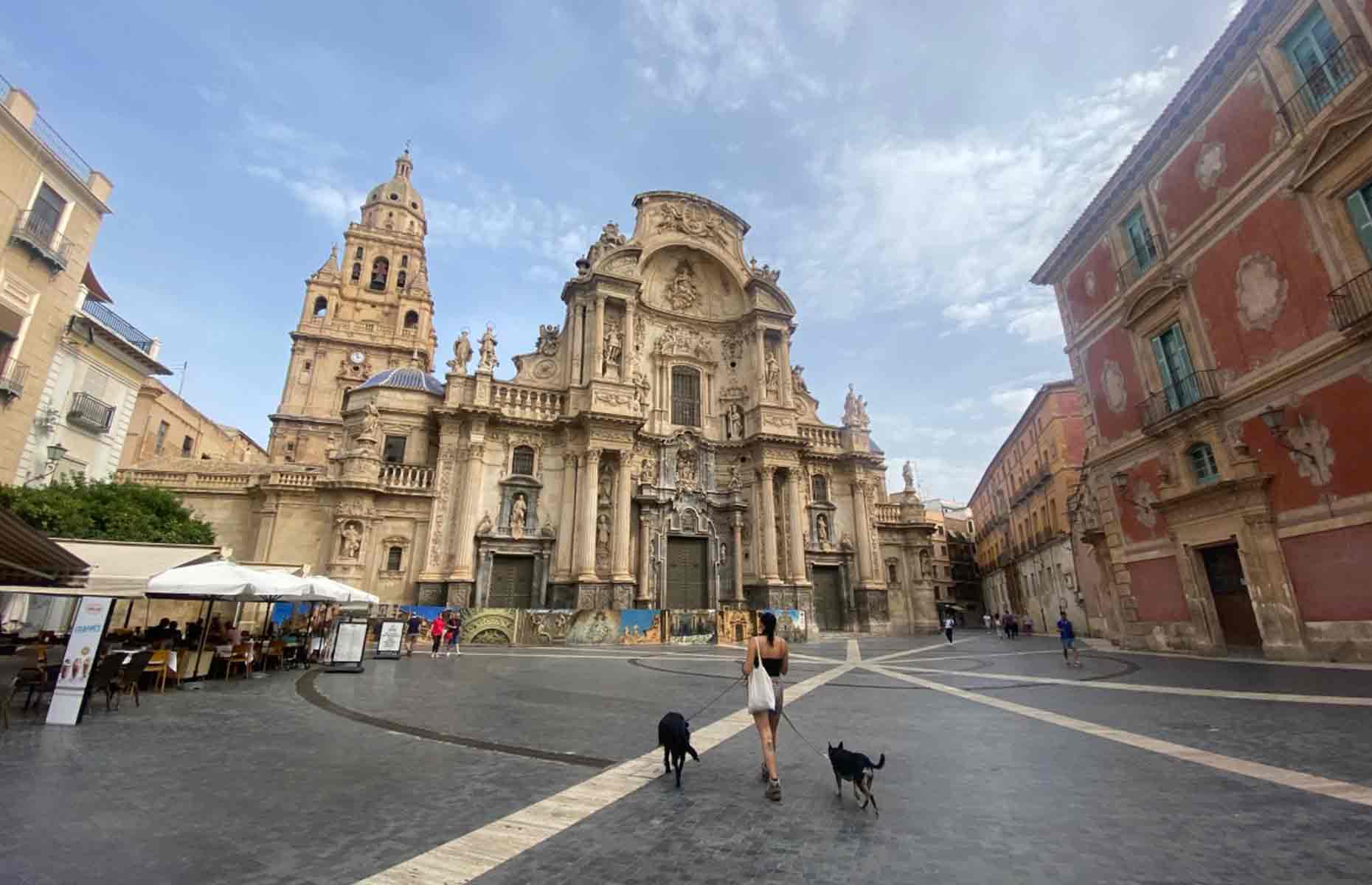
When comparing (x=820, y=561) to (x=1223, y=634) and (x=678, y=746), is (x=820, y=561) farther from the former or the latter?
(x=678, y=746)

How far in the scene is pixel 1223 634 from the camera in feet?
49.4

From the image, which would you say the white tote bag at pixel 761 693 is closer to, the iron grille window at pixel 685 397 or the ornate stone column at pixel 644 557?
the ornate stone column at pixel 644 557

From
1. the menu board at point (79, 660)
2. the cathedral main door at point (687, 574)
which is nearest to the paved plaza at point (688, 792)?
the menu board at point (79, 660)

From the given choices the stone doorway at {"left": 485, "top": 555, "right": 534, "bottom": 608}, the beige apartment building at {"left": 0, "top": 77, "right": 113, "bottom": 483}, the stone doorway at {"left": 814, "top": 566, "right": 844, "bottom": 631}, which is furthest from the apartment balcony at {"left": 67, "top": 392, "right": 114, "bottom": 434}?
the stone doorway at {"left": 814, "top": 566, "right": 844, "bottom": 631}

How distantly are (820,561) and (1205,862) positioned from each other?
92.1 ft

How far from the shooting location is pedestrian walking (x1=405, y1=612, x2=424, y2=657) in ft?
60.4

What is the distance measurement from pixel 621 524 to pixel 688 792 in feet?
70.9

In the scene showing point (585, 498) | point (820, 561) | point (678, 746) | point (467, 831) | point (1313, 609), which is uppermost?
point (585, 498)

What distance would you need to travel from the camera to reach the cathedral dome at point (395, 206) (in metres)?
51.7

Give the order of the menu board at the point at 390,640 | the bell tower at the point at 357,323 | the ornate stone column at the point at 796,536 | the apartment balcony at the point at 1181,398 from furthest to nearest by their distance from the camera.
Result: 1. the bell tower at the point at 357,323
2. the ornate stone column at the point at 796,536
3. the menu board at the point at 390,640
4. the apartment balcony at the point at 1181,398

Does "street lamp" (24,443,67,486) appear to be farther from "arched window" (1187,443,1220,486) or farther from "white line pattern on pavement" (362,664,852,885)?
"arched window" (1187,443,1220,486)

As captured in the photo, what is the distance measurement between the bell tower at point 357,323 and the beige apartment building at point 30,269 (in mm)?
19714

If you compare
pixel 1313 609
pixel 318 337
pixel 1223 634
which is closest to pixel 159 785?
pixel 1313 609

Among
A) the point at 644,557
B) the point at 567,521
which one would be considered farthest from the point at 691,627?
the point at 567,521
